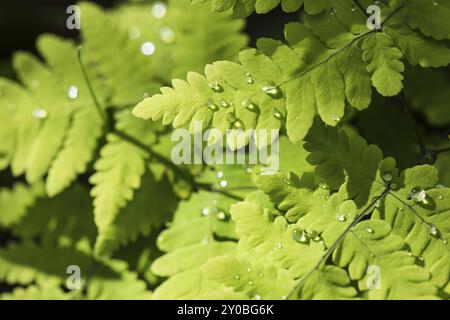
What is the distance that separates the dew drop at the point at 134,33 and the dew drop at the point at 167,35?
0.12m

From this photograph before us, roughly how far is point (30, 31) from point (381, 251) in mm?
3435

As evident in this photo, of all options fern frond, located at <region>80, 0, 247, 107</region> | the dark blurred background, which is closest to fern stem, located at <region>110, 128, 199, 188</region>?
fern frond, located at <region>80, 0, 247, 107</region>

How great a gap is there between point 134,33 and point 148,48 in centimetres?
23

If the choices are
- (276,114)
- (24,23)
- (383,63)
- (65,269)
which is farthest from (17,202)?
(24,23)

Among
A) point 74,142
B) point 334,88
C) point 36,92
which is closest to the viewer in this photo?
point 334,88

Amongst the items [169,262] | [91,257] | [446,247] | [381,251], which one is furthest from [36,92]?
[446,247]

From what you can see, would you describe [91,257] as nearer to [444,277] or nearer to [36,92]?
[36,92]

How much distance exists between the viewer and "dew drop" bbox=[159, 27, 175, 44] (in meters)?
2.35

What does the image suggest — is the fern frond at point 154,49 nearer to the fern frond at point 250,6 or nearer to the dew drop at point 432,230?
the fern frond at point 250,6

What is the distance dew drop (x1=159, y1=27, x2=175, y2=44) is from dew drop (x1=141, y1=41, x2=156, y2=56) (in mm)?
70

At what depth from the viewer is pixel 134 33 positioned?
8.11 ft

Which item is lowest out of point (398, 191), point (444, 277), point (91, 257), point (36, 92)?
point (91, 257)

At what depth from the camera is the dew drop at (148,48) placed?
2.27m
